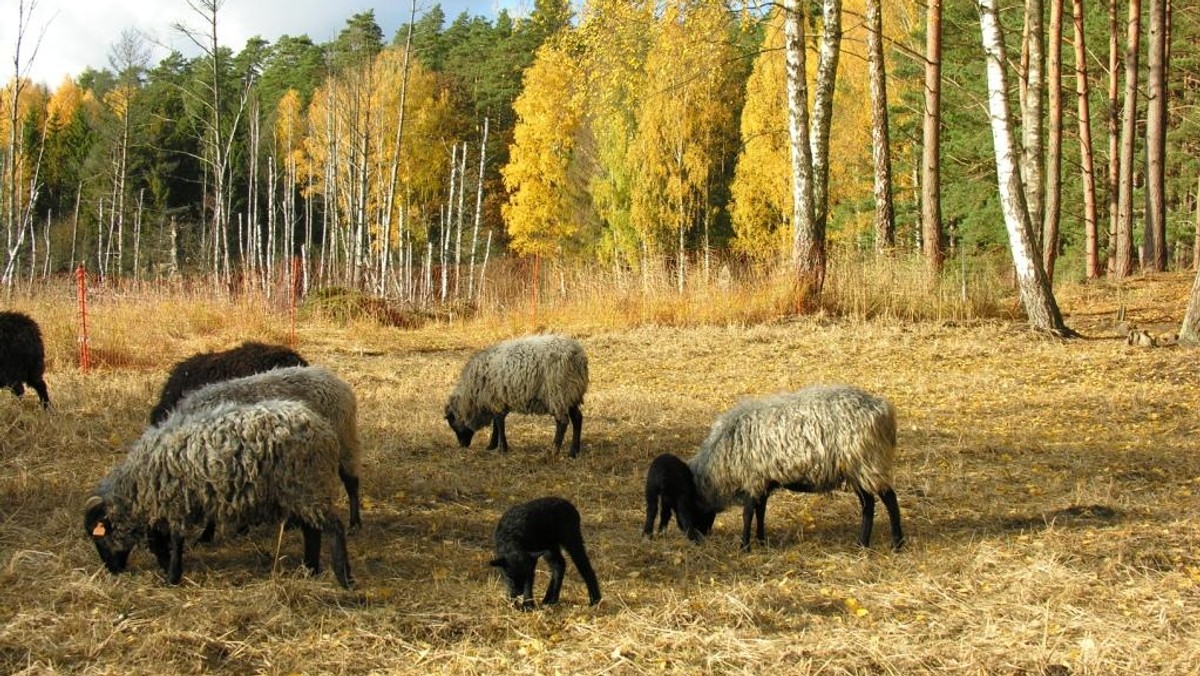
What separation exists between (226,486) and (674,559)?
249 centimetres

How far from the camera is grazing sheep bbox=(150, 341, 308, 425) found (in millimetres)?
7336

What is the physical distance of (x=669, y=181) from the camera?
109ft

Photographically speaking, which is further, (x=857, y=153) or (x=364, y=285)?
(x=857, y=153)

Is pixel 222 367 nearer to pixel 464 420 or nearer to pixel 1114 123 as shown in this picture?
pixel 464 420

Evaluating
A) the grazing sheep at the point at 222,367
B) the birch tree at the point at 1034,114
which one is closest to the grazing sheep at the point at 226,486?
the grazing sheep at the point at 222,367

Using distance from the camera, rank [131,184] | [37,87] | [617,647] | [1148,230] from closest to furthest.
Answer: [617,647], [1148,230], [131,184], [37,87]

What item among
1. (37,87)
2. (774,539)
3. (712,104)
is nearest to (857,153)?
(712,104)

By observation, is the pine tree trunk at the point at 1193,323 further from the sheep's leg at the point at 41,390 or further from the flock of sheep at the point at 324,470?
the sheep's leg at the point at 41,390

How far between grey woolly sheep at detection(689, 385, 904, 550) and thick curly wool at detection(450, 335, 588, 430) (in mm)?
2196

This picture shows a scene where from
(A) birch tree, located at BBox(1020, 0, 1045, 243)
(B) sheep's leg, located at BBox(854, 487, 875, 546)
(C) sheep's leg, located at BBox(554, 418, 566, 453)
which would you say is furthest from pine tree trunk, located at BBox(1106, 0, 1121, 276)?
(B) sheep's leg, located at BBox(854, 487, 875, 546)

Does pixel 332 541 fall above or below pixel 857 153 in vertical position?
below

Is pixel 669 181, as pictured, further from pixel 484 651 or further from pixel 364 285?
pixel 484 651

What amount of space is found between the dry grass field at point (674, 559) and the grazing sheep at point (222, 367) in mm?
774

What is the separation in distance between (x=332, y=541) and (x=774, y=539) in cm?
272
